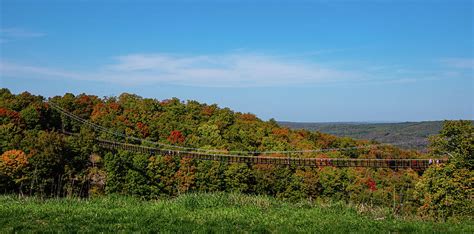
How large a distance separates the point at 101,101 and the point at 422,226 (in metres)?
86.2

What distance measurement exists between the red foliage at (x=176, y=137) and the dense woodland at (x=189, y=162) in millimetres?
150

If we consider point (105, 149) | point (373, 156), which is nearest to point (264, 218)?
point (105, 149)

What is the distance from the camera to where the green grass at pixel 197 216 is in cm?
720

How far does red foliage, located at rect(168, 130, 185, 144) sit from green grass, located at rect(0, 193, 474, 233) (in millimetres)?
57709

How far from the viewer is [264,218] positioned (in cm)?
820

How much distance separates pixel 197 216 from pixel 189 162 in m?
45.5

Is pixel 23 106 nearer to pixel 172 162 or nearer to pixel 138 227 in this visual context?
pixel 172 162

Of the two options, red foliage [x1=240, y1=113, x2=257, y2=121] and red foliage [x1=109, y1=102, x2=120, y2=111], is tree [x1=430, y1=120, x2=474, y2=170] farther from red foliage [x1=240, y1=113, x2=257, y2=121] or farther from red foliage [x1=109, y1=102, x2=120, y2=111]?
red foliage [x1=109, y1=102, x2=120, y2=111]

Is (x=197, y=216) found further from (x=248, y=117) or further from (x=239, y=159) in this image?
(x=248, y=117)

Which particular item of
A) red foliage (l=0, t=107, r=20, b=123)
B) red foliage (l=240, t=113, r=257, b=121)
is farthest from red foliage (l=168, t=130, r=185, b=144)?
red foliage (l=0, t=107, r=20, b=123)

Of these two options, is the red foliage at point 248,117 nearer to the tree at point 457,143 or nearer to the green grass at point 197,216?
the tree at point 457,143

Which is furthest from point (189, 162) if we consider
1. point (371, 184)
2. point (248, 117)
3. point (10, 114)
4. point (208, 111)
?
point (248, 117)

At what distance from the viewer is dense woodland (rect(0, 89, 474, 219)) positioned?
2634cm

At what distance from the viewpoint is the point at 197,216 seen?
8219mm
